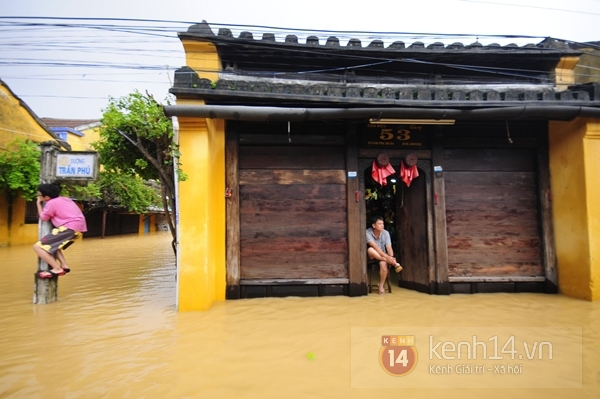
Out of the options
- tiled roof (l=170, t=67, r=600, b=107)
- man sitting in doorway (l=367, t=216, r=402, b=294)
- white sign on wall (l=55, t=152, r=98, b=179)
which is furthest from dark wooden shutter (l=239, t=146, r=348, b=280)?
white sign on wall (l=55, t=152, r=98, b=179)

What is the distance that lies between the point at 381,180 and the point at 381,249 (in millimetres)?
1294

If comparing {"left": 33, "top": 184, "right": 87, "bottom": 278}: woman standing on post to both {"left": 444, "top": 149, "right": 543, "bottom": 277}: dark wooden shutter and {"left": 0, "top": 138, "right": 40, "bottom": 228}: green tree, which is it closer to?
{"left": 444, "top": 149, "right": 543, "bottom": 277}: dark wooden shutter

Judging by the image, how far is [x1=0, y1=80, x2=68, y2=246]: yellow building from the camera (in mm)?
14211

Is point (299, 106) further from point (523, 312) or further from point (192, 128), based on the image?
point (523, 312)

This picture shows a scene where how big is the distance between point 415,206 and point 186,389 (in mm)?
4911

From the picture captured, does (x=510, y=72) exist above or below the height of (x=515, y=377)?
above

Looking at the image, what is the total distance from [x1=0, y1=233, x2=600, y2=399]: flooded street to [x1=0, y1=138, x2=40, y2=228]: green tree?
9.67 m

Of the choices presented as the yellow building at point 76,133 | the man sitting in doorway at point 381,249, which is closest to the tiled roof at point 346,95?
the man sitting in doorway at point 381,249

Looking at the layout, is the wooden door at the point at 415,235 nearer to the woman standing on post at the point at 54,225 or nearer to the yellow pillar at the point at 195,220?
the yellow pillar at the point at 195,220

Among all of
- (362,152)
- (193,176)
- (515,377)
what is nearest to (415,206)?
(362,152)

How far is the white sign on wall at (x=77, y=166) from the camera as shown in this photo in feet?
17.3

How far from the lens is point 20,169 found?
13.3 metres

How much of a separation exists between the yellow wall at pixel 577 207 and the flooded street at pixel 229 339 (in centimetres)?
43

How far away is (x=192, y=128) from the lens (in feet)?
15.8
